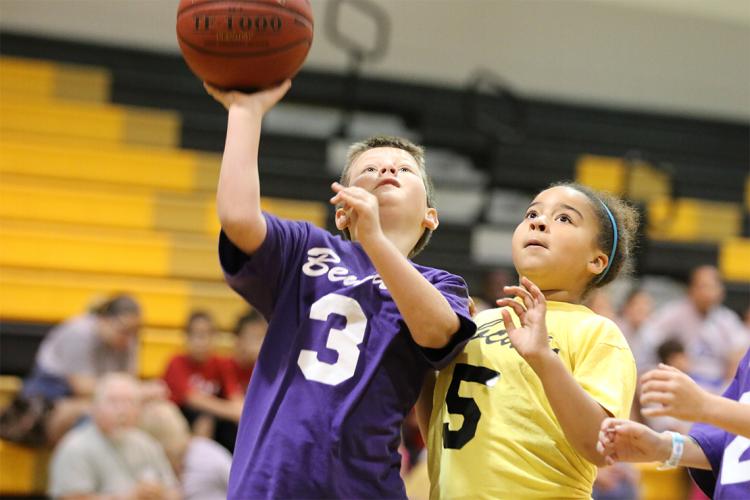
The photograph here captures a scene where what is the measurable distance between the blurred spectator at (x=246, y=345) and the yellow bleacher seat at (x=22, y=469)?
1169 millimetres

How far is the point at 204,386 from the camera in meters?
6.20

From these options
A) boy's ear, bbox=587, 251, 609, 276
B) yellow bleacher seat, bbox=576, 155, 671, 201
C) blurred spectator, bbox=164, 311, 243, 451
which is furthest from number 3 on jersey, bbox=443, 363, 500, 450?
yellow bleacher seat, bbox=576, 155, 671, 201

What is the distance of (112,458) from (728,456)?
12.0ft

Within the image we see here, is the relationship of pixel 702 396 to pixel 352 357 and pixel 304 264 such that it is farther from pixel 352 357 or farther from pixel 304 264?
pixel 304 264

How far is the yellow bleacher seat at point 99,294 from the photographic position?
695 centimetres

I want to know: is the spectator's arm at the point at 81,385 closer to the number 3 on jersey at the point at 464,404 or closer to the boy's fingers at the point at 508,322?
the number 3 on jersey at the point at 464,404

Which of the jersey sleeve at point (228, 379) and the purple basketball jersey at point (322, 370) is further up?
the purple basketball jersey at point (322, 370)

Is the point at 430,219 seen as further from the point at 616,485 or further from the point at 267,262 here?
the point at 616,485

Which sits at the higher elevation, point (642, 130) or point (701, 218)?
point (642, 130)

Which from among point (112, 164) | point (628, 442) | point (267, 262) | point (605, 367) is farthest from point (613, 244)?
point (112, 164)

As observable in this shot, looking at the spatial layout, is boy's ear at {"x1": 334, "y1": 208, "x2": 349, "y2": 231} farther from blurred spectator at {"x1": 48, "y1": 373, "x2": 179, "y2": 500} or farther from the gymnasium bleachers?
the gymnasium bleachers

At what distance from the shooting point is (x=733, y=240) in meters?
9.81

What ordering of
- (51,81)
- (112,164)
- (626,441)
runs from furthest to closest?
(51,81), (112,164), (626,441)

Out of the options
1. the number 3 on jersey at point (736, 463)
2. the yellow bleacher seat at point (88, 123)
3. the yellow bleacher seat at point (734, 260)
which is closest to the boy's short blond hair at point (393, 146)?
the number 3 on jersey at point (736, 463)
